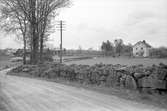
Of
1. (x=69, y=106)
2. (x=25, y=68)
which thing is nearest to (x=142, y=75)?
Answer: (x=69, y=106)

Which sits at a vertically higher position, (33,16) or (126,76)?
(33,16)

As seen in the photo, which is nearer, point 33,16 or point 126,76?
point 126,76

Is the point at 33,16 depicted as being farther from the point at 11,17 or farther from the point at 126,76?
the point at 126,76

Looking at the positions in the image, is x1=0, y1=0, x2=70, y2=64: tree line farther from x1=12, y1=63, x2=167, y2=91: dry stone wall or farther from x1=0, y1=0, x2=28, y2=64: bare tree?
x1=12, y1=63, x2=167, y2=91: dry stone wall

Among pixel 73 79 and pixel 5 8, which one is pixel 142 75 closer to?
pixel 73 79

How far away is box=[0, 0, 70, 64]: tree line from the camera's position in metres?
24.5

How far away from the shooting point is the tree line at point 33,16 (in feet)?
80.5

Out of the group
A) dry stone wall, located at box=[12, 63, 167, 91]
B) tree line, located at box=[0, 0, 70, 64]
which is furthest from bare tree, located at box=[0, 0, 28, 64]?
dry stone wall, located at box=[12, 63, 167, 91]

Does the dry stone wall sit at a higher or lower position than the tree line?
lower

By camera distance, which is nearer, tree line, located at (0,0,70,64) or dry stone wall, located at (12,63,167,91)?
dry stone wall, located at (12,63,167,91)

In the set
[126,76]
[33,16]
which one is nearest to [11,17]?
[33,16]

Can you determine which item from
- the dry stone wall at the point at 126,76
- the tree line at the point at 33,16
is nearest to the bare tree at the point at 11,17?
the tree line at the point at 33,16

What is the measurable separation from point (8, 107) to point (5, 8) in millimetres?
20855

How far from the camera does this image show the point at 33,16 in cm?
2536
